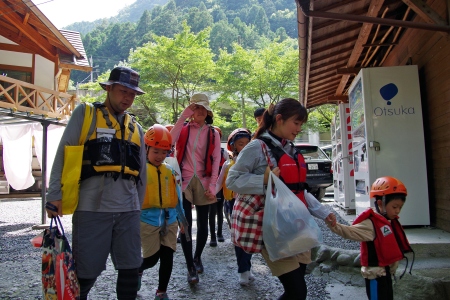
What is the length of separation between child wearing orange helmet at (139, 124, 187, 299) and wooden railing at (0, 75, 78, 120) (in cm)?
979

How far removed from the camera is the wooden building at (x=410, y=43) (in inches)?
174

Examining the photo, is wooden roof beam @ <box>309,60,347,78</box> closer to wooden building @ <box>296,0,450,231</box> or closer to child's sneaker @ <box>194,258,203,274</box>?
wooden building @ <box>296,0,450,231</box>

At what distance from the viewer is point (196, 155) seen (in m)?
4.38

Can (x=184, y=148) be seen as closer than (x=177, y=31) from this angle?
Yes

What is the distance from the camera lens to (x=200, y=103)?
427 cm

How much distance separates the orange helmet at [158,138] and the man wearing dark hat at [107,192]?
2.40 feet

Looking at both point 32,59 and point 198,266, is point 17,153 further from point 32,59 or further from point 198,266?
point 198,266

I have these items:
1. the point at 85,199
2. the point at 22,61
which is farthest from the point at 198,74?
the point at 85,199

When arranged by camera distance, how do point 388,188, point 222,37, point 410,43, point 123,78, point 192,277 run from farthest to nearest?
point 222,37 → point 410,43 → point 192,277 → point 388,188 → point 123,78

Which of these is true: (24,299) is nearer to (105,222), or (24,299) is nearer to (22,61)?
(105,222)

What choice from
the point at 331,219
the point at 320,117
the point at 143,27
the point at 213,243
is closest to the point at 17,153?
the point at 213,243

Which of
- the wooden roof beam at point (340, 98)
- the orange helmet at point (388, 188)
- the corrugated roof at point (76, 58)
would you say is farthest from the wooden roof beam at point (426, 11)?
the corrugated roof at point (76, 58)

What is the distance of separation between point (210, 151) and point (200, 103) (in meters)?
0.56

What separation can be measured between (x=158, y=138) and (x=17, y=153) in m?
11.4
